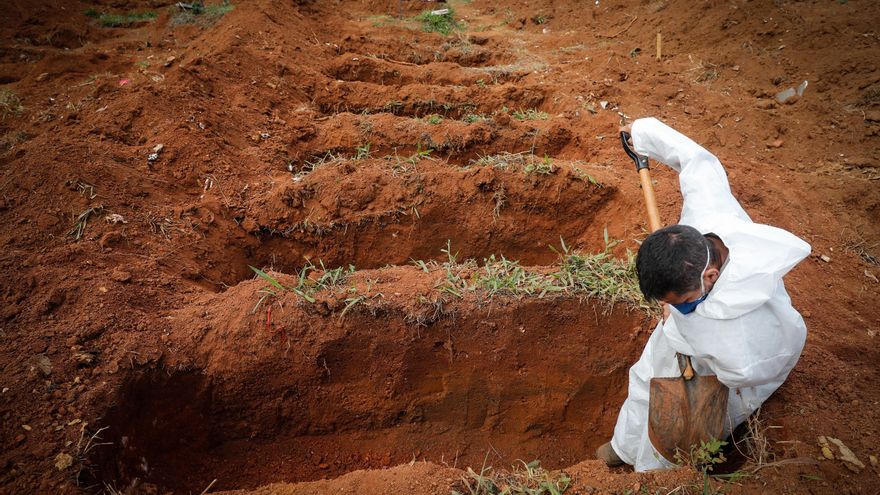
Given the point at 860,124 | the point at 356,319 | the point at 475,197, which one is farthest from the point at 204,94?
the point at 860,124

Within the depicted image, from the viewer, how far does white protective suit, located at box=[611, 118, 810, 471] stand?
6.03 ft

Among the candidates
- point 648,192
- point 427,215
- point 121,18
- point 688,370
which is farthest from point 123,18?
point 688,370

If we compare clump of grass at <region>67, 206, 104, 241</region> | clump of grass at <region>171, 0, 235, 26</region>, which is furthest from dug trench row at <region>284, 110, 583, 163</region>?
clump of grass at <region>171, 0, 235, 26</region>

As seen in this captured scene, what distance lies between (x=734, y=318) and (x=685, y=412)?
54cm

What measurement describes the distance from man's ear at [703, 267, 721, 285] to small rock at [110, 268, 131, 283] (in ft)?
10.2

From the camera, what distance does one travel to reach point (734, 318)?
1.85m

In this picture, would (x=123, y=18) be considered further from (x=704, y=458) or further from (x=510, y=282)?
(x=704, y=458)

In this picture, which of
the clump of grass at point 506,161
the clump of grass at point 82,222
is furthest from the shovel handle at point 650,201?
the clump of grass at point 82,222

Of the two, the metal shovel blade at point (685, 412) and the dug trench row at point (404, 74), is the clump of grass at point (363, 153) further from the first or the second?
the metal shovel blade at point (685, 412)

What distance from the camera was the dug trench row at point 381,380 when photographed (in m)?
2.84

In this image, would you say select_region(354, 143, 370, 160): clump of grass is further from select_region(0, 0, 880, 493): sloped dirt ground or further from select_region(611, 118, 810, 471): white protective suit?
select_region(611, 118, 810, 471): white protective suit

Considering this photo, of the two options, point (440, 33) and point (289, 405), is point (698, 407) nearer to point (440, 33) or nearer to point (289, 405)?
point (289, 405)

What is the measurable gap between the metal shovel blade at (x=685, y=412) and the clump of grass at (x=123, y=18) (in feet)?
28.0

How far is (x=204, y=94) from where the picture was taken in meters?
4.77
